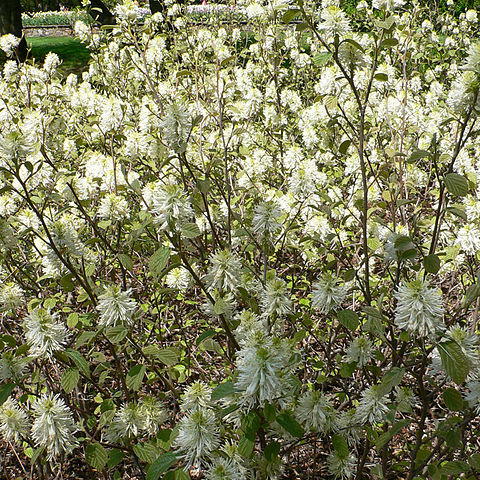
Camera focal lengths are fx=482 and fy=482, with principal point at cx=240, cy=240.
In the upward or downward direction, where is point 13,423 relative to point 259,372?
downward

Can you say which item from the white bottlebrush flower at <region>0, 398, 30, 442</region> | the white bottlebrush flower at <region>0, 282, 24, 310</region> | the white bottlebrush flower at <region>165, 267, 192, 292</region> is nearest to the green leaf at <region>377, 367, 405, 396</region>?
the white bottlebrush flower at <region>165, 267, 192, 292</region>

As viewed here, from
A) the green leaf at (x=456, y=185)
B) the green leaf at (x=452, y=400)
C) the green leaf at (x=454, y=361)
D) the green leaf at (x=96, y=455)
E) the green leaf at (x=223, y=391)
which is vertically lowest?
the green leaf at (x=96, y=455)

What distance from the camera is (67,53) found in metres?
13.5

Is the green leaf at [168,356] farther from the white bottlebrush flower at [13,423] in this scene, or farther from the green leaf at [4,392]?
the white bottlebrush flower at [13,423]

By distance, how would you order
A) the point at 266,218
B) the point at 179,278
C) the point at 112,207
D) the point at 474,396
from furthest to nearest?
the point at 112,207 < the point at 179,278 < the point at 266,218 < the point at 474,396

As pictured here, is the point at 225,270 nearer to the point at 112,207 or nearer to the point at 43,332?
the point at 43,332

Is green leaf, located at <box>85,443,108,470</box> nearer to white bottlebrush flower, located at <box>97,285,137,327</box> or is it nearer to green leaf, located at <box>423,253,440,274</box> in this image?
white bottlebrush flower, located at <box>97,285,137,327</box>

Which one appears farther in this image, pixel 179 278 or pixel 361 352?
pixel 179 278

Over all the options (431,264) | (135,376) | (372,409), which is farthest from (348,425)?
(135,376)

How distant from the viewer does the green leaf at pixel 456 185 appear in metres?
1.29

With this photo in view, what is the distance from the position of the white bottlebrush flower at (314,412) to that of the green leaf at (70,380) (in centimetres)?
68

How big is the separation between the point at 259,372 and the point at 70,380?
0.66 meters

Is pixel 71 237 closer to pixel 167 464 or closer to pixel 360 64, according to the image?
pixel 167 464

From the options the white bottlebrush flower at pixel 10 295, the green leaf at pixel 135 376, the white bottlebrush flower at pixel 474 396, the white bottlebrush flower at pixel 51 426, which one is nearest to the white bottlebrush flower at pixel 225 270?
the green leaf at pixel 135 376
